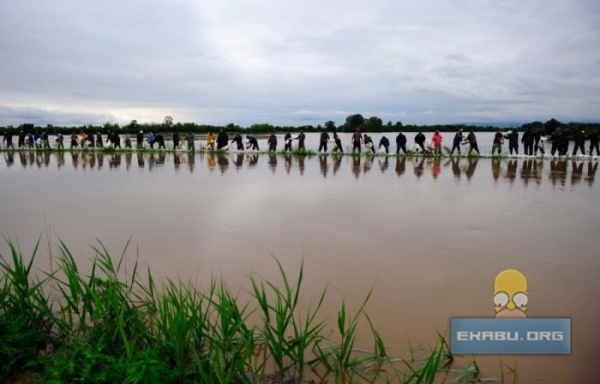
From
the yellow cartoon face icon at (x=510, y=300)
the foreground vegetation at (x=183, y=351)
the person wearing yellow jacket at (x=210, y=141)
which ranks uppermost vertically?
the person wearing yellow jacket at (x=210, y=141)

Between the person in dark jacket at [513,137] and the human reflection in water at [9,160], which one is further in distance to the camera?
the person in dark jacket at [513,137]

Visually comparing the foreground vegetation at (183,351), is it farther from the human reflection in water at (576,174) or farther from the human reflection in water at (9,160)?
the human reflection in water at (9,160)

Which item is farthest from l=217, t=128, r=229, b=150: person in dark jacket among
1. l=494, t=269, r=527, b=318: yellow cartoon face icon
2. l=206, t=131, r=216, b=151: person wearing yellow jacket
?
l=494, t=269, r=527, b=318: yellow cartoon face icon

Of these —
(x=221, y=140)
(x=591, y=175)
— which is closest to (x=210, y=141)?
(x=221, y=140)

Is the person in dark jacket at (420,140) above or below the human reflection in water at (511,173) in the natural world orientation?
above

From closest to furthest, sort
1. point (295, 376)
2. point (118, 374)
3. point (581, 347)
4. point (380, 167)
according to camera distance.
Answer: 1. point (118, 374)
2. point (295, 376)
3. point (581, 347)
4. point (380, 167)

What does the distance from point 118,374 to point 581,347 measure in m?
3.69

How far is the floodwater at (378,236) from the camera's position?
4.33m

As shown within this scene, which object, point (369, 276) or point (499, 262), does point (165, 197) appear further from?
point (499, 262)

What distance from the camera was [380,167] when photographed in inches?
719

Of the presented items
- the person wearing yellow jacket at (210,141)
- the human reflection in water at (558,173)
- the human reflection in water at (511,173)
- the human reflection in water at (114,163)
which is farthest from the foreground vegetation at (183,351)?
the person wearing yellow jacket at (210,141)

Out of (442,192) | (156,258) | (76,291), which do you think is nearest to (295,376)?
(76,291)

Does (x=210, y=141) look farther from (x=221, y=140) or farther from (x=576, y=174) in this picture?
(x=576, y=174)

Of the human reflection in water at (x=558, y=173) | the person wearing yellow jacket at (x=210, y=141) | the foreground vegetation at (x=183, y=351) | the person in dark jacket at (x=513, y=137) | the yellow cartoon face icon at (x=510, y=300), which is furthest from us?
the person wearing yellow jacket at (x=210, y=141)
